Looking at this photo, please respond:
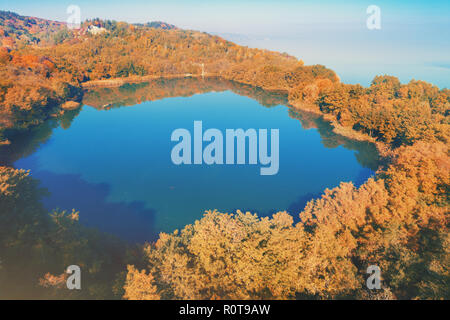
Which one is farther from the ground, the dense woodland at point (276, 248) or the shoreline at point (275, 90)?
the shoreline at point (275, 90)

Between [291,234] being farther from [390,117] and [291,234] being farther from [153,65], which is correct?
[153,65]

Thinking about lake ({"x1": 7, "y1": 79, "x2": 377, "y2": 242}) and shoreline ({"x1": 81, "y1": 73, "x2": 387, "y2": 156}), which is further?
shoreline ({"x1": 81, "y1": 73, "x2": 387, "y2": 156})

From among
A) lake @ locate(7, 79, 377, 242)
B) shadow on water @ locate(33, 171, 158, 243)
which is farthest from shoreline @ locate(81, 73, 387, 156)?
shadow on water @ locate(33, 171, 158, 243)

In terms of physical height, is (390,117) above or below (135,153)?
Result: above

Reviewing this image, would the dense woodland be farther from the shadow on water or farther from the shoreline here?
the shoreline

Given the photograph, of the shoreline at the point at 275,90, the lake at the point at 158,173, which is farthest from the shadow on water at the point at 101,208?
the shoreline at the point at 275,90

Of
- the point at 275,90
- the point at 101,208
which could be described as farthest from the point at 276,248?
Result: the point at 275,90

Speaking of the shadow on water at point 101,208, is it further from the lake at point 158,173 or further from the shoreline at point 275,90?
the shoreline at point 275,90
